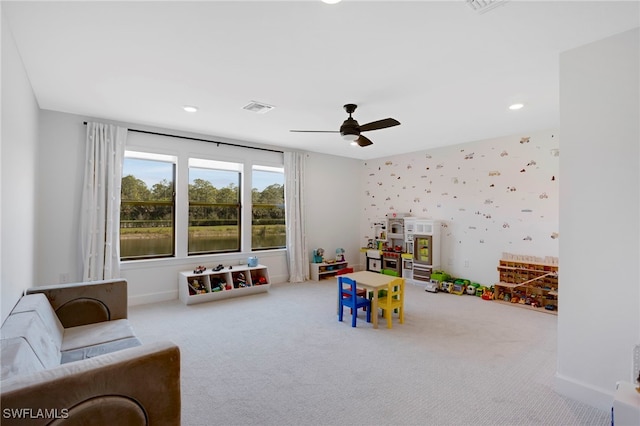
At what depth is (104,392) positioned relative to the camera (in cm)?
136

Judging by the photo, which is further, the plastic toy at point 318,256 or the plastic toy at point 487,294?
the plastic toy at point 318,256

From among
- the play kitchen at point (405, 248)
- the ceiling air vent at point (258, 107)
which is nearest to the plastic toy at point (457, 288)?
the play kitchen at point (405, 248)

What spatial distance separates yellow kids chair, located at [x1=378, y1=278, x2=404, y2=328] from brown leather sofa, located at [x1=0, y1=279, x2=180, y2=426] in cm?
259

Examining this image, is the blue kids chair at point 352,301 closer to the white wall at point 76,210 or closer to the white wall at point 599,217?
the white wall at point 599,217

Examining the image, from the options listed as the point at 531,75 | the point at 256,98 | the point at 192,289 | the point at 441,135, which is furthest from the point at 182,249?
the point at 531,75

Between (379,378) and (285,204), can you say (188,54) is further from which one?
(285,204)

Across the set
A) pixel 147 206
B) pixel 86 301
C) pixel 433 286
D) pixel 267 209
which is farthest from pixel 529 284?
pixel 147 206

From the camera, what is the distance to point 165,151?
15.3 ft

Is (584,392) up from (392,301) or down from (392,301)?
down

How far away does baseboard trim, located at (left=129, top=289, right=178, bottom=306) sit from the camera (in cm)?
440

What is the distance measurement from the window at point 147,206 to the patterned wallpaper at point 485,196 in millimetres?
4217

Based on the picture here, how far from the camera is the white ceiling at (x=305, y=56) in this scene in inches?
75.6

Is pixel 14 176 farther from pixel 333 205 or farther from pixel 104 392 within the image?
pixel 333 205

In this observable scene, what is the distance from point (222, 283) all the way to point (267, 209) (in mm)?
1645
